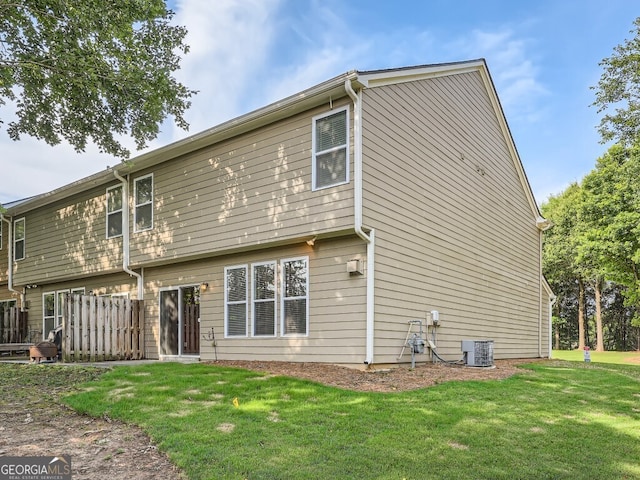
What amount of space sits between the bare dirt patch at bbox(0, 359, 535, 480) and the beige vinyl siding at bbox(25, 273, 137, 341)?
3.96 meters

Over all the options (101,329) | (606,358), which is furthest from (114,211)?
(606,358)

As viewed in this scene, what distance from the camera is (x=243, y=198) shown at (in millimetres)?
10320

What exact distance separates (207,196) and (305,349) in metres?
4.17

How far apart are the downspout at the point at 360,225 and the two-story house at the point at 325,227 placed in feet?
0.08

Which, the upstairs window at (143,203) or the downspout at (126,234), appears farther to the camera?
the downspout at (126,234)

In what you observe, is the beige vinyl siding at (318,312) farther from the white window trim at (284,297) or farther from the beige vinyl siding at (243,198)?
the beige vinyl siding at (243,198)

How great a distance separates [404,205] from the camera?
32.2 ft

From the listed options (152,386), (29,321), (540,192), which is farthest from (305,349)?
(540,192)

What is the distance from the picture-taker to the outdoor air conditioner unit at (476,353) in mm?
10211

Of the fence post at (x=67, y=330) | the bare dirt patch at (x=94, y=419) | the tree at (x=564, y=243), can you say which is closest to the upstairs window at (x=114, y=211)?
the fence post at (x=67, y=330)

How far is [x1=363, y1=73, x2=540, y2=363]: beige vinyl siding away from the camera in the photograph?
912 cm

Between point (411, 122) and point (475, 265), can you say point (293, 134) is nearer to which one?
point (411, 122)

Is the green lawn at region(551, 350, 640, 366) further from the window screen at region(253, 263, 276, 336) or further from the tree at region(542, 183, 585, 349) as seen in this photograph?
the window screen at region(253, 263, 276, 336)

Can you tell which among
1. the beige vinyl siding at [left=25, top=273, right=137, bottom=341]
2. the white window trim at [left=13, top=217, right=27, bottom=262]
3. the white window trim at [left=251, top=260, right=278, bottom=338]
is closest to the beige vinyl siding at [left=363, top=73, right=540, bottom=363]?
the white window trim at [left=251, top=260, right=278, bottom=338]
